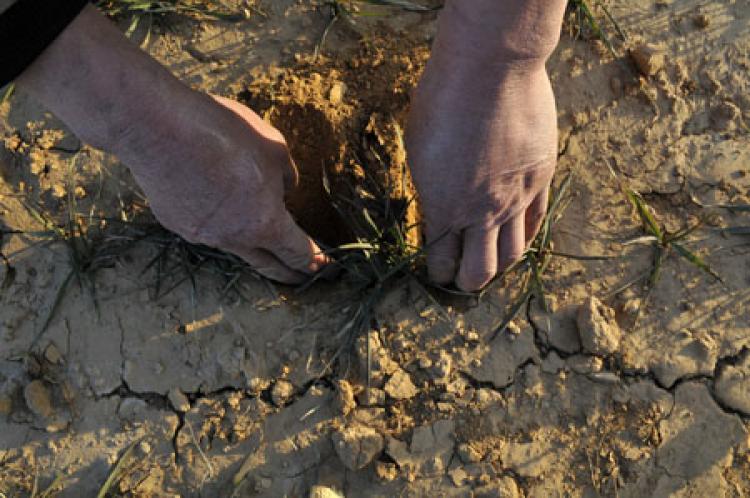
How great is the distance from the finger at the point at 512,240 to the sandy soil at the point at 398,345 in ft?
0.42

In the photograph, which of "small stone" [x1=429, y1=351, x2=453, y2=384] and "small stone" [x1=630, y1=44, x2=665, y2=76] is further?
"small stone" [x1=630, y1=44, x2=665, y2=76]

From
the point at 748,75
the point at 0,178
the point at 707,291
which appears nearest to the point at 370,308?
the point at 707,291

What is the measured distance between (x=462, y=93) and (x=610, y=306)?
0.78 meters

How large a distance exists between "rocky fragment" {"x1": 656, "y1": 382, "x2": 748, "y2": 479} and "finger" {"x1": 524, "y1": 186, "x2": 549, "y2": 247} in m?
0.57

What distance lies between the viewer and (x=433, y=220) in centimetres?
168

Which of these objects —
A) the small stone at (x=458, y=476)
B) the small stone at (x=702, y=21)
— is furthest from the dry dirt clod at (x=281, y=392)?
the small stone at (x=702, y=21)

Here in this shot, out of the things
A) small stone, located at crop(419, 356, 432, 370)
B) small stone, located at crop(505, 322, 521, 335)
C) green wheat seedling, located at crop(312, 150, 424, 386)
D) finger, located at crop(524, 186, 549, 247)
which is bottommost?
small stone, located at crop(419, 356, 432, 370)

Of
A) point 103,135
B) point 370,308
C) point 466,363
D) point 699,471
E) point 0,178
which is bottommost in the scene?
point 699,471

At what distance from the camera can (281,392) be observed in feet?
5.77

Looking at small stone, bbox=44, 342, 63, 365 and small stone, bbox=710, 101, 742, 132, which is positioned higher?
small stone, bbox=710, 101, 742, 132

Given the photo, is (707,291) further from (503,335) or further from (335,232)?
(335,232)

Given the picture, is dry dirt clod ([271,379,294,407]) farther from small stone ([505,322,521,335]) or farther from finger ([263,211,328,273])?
small stone ([505,322,521,335])

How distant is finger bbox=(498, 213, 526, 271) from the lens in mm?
1697

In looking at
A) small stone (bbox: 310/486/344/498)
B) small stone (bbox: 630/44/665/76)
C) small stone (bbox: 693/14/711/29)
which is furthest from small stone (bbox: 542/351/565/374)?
small stone (bbox: 693/14/711/29)
